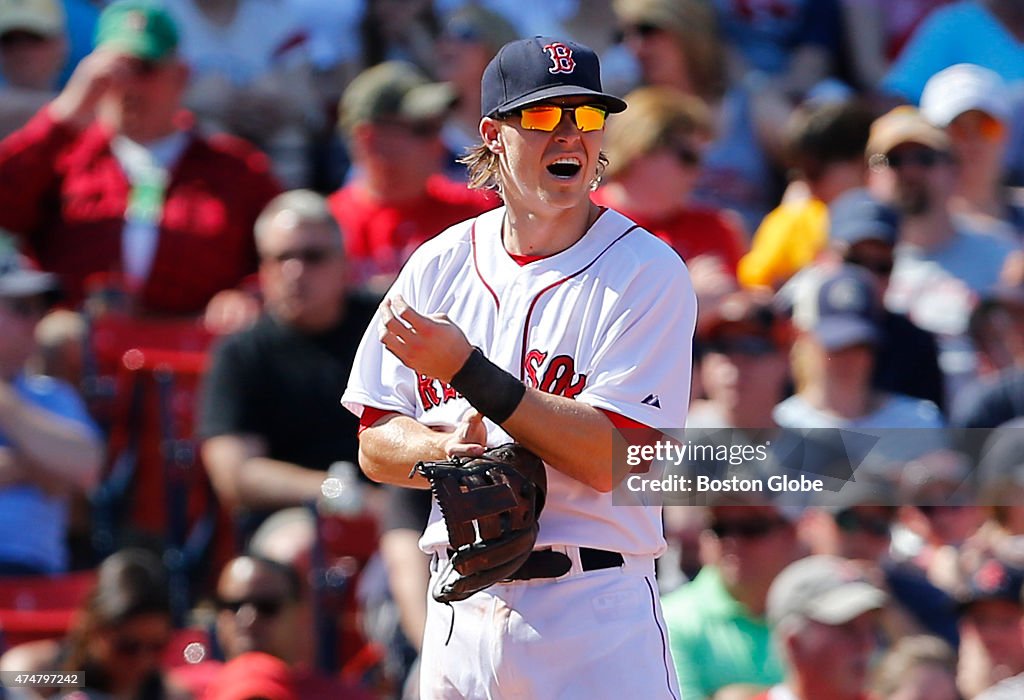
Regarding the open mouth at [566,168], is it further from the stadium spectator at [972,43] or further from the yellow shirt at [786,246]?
the stadium spectator at [972,43]

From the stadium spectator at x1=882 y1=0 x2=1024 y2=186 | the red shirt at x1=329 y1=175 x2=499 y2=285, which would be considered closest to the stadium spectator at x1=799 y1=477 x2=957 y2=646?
the red shirt at x1=329 y1=175 x2=499 y2=285

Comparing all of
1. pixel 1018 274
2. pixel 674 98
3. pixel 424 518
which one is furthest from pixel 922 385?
pixel 424 518

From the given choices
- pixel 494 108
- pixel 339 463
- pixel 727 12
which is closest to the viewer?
pixel 494 108

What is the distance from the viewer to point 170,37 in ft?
25.0

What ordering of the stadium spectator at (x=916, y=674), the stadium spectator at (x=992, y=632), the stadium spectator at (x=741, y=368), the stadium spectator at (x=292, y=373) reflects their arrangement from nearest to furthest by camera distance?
the stadium spectator at (x=916, y=674) → the stadium spectator at (x=992, y=632) → the stadium spectator at (x=741, y=368) → the stadium spectator at (x=292, y=373)

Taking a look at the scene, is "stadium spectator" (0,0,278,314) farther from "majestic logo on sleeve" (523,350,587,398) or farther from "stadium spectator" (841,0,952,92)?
"majestic logo on sleeve" (523,350,587,398)

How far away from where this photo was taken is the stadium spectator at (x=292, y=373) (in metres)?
6.84

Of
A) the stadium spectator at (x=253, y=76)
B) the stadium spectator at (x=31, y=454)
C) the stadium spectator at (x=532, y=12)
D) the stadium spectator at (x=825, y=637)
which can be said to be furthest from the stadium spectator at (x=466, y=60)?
the stadium spectator at (x=825, y=637)

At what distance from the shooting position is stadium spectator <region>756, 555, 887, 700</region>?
5.52m

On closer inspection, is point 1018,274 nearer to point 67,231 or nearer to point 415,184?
point 415,184

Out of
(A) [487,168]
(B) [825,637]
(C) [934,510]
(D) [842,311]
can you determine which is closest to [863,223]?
(D) [842,311]

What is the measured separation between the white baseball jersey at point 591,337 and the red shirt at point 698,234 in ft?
11.5

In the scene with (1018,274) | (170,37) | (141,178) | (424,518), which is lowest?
(424,518)

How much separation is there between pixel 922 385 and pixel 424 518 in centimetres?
217
